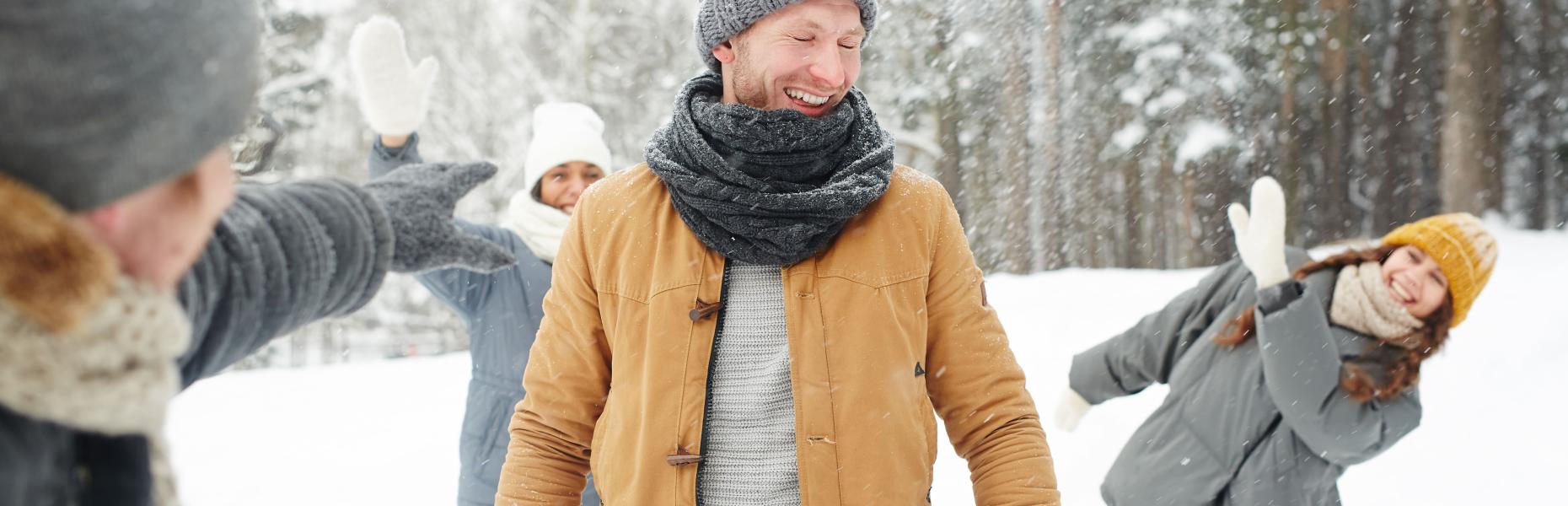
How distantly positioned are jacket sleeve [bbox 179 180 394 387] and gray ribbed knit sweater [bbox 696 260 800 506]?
711mm

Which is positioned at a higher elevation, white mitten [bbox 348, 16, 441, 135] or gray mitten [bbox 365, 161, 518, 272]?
white mitten [bbox 348, 16, 441, 135]

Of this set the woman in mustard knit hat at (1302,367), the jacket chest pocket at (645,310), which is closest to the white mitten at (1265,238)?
the woman in mustard knit hat at (1302,367)

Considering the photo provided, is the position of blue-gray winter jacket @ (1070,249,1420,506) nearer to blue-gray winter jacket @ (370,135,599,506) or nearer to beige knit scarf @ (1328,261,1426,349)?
beige knit scarf @ (1328,261,1426,349)

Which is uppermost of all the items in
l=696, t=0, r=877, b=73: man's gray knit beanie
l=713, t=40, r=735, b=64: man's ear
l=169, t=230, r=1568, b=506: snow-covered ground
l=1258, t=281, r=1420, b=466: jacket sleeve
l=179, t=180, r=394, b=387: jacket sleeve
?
l=696, t=0, r=877, b=73: man's gray knit beanie

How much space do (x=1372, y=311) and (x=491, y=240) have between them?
293 centimetres

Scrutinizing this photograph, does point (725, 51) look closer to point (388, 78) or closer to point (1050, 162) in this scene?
point (388, 78)

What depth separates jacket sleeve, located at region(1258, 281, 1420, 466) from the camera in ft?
9.41

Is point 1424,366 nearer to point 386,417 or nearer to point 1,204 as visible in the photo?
point 386,417

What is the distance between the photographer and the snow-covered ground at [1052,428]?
5617 millimetres

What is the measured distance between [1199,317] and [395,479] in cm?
489

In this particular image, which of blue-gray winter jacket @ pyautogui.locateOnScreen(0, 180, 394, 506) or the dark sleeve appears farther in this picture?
the dark sleeve

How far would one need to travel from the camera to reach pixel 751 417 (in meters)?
1.65

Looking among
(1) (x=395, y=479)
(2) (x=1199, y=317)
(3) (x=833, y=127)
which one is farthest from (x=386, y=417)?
(3) (x=833, y=127)

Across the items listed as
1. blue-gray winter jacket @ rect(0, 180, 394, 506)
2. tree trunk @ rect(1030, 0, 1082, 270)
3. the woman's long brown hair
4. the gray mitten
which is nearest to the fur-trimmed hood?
blue-gray winter jacket @ rect(0, 180, 394, 506)
